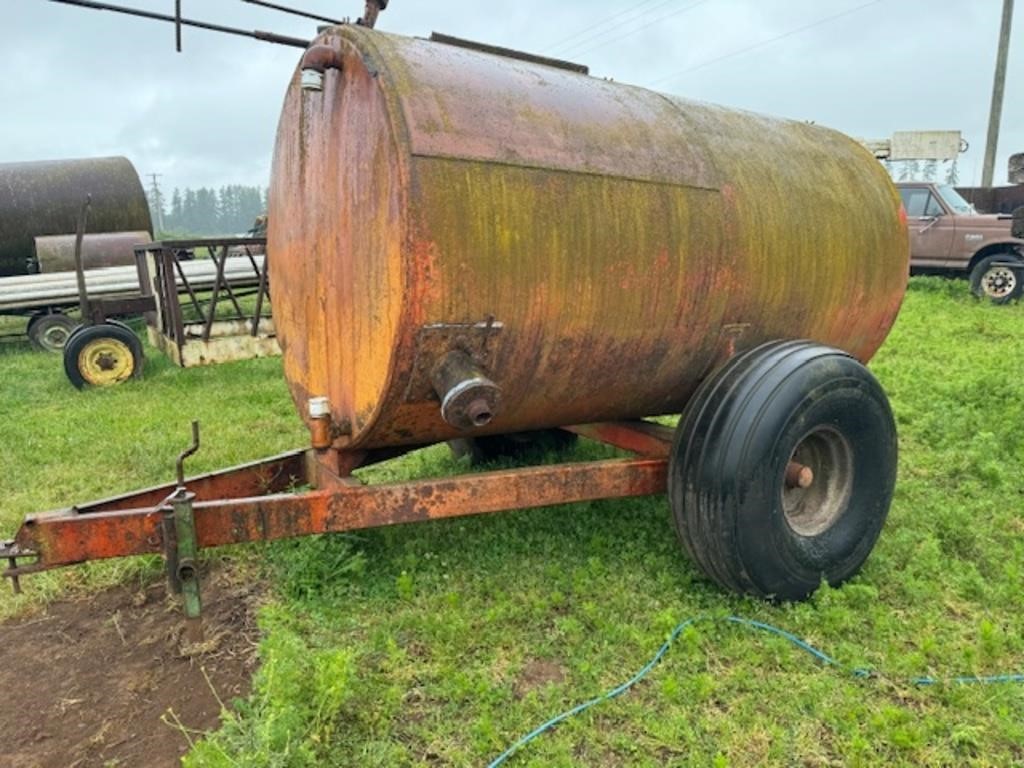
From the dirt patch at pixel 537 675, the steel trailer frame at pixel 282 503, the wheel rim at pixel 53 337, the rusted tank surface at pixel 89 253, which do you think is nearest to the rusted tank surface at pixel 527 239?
the steel trailer frame at pixel 282 503

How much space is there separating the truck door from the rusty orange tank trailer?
1135cm

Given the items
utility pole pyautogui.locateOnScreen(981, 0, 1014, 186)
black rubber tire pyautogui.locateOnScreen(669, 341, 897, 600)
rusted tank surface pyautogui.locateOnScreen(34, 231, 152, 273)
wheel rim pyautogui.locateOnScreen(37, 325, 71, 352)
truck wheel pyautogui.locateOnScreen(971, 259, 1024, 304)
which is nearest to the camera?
black rubber tire pyautogui.locateOnScreen(669, 341, 897, 600)

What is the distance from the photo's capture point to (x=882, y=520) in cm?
362

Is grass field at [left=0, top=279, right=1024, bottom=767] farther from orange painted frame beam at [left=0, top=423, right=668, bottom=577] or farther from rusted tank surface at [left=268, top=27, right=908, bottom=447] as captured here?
rusted tank surface at [left=268, top=27, right=908, bottom=447]

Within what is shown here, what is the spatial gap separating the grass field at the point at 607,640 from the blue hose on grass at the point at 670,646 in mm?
31

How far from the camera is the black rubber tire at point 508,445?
4996 mm

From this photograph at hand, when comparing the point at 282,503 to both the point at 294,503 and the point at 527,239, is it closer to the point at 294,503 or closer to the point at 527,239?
the point at 294,503

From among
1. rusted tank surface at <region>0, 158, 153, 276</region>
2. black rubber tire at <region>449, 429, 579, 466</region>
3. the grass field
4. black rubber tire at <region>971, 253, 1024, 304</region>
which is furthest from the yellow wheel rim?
black rubber tire at <region>971, 253, 1024, 304</region>

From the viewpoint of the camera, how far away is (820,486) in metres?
3.66

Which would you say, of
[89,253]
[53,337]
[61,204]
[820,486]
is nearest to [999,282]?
[820,486]

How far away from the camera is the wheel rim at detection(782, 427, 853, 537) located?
3.55 m

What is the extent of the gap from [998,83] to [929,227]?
28.2ft

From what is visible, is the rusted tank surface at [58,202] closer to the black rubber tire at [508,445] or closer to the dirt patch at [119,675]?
the black rubber tire at [508,445]

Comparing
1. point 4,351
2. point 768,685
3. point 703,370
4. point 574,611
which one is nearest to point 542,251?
point 703,370
